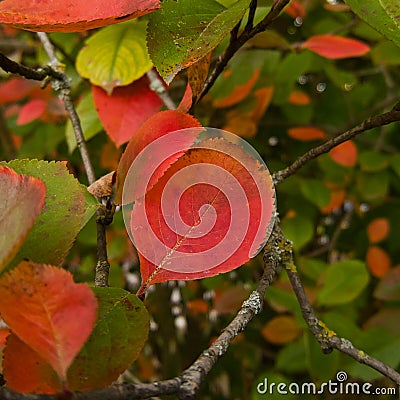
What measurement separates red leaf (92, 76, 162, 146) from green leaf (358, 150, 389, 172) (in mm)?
508

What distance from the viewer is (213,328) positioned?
1.47 meters

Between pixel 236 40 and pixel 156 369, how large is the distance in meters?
1.25

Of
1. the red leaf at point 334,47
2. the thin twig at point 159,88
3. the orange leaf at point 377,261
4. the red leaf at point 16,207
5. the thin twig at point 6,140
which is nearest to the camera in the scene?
the red leaf at point 16,207

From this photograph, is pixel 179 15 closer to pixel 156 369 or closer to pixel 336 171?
pixel 336 171

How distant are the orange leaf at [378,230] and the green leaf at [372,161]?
14cm

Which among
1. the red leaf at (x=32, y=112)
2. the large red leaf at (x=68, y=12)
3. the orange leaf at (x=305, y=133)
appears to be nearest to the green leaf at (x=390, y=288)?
the orange leaf at (x=305, y=133)

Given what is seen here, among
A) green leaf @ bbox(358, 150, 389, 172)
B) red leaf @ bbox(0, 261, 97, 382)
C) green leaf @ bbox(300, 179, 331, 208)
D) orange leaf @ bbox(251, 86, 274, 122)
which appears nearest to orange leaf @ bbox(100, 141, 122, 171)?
orange leaf @ bbox(251, 86, 274, 122)

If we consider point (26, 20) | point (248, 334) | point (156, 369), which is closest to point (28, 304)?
point (26, 20)

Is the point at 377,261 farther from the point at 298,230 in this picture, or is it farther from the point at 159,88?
the point at 159,88

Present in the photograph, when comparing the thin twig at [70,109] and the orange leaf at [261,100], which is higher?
the thin twig at [70,109]

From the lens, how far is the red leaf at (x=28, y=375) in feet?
0.99

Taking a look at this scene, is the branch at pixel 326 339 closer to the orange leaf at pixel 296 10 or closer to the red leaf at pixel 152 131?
the red leaf at pixel 152 131

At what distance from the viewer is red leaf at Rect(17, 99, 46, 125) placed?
35.5 inches

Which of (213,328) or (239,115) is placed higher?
(239,115)
